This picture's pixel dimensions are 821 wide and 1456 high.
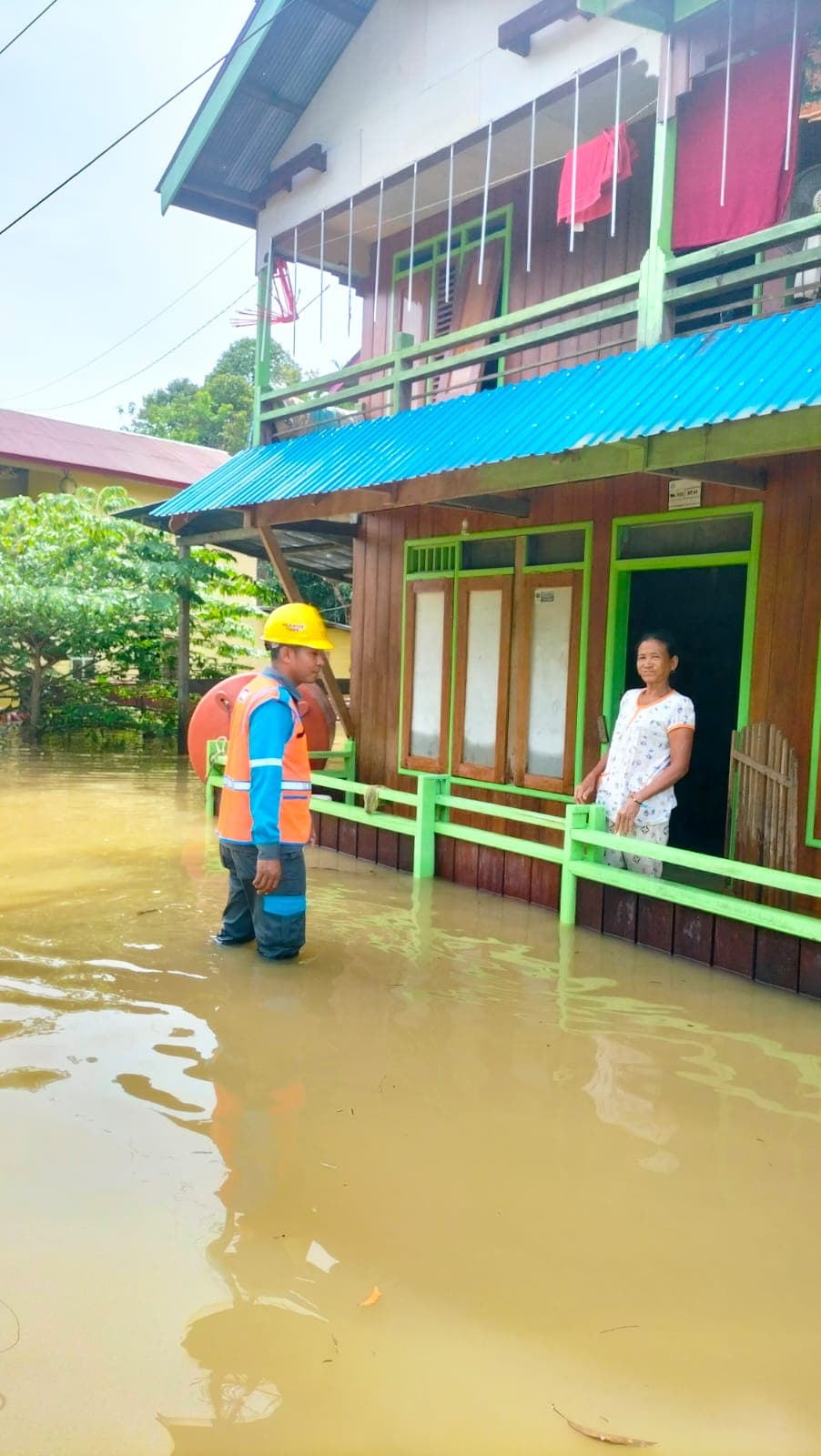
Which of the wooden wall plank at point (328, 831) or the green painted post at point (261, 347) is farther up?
the green painted post at point (261, 347)

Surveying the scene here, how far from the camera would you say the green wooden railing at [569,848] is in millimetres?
5906

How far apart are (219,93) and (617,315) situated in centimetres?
551

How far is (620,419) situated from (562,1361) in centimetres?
462

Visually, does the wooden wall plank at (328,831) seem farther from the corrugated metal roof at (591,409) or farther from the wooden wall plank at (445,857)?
the corrugated metal roof at (591,409)

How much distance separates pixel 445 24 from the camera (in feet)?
28.8

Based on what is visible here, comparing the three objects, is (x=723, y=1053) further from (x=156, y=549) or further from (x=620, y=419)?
(x=156, y=549)

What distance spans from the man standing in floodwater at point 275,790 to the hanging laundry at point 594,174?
404 cm

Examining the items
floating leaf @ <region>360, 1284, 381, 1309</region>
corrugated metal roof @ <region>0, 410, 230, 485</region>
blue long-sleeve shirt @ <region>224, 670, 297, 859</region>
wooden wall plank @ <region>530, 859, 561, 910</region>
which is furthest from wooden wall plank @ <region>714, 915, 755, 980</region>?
corrugated metal roof @ <region>0, 410, 230, 485</region>

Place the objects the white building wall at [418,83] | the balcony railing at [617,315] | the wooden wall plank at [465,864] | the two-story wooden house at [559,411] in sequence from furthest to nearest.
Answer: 1. the wooden wall plank at [465,864]
2. the white building wall at [418,83]
3. the two-story wooden house at [559,411]
4. the balcony railing at [617,315]

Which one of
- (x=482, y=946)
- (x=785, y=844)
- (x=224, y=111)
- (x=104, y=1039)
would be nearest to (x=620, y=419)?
(x=785, y=844)

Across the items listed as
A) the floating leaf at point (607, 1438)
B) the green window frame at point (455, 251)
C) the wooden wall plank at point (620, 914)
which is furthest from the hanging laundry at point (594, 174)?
the floating leaf at point (607, 1438)

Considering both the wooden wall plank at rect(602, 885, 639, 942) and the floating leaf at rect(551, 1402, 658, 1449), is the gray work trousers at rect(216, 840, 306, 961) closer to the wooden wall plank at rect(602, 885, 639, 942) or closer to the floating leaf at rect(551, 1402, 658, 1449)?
the wooden wall plank at rect(602, 885, 639, 942)

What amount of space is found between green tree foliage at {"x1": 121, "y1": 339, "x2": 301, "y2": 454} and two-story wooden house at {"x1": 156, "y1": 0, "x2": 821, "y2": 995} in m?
31.9

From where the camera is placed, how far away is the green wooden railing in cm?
591
